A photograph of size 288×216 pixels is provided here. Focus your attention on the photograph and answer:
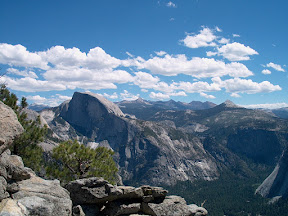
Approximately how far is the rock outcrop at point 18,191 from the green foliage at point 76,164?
8785mm

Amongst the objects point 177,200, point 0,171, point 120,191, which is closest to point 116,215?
point 120,191

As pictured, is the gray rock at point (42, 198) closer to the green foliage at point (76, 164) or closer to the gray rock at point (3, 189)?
the gray rock at point (3, 189)

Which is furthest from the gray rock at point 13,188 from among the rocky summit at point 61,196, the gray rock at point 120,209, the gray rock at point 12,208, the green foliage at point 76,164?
the green foliage at point 76,164

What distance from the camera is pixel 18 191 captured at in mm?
12781

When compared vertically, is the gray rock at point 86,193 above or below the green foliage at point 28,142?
below

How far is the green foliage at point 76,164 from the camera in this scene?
23375mm

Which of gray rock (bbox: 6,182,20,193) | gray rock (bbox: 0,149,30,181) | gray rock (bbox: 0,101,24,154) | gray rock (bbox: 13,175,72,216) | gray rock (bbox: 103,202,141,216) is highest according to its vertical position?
gray rock (bbox: 0,101,24,154)

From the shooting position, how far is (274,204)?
195 metres

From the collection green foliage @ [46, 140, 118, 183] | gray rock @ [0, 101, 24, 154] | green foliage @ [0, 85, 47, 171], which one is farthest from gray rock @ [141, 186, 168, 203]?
green foliage @ [0, 85, 47, 171]

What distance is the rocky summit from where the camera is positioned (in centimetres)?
1216

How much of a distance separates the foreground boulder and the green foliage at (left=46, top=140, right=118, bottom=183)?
608 cm

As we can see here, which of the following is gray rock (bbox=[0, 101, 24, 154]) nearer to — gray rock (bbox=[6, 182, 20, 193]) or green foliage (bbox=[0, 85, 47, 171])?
gray rock (bbox=[6, 182, 20, 193])

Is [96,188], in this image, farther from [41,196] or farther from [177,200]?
[177,200]

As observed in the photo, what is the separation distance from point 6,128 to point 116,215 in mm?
10244
